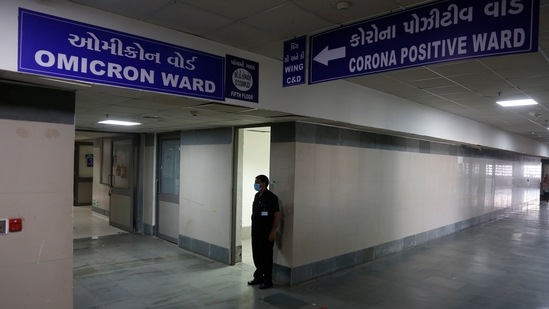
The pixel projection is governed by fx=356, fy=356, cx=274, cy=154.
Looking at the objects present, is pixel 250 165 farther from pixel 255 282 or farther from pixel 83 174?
pixel 83 174

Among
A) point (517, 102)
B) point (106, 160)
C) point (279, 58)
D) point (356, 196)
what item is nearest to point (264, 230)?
point (356, 196)

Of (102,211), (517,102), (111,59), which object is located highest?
(517,102)

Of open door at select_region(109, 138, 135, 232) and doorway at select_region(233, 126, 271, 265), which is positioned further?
open door at select_region(109, 138, 135, 232)

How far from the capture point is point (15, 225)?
2.97 meters

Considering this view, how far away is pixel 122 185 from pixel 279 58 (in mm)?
6395

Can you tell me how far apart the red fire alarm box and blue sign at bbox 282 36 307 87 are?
268 cm

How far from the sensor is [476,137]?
31.4 ft

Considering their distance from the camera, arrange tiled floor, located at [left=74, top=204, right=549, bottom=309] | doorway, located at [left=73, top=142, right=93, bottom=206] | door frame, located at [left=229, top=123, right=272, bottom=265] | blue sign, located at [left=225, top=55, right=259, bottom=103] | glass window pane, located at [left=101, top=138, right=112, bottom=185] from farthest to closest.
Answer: doorway, located at [left=73, top=142, right=93, bottom=206] → glass window pane, located at [left=101, top=138, right=112, bottom=185] → door frame, located at [left=229, top=123, right=272, bottom=265] → tiled floor, located at [left=74, top=204, right=549, bottom=309] → blue sign, located at [left=225, top=55, right=259, bottom=103]

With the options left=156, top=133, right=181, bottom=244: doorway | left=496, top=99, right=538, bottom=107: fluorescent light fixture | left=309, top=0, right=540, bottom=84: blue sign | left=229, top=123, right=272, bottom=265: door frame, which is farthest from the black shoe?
left=496, top=99, right=538, bottom=107: fluorescent light fixture

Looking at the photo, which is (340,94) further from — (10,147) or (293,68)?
(10,147)

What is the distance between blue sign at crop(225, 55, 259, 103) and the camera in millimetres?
3855

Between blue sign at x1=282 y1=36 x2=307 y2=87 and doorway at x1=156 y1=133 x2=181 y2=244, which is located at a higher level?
blue sign at x1=282 y1=36 x2=307 y2=87

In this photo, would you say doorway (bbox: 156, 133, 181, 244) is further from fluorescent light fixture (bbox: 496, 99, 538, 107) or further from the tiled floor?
fluorescent light fixture (bbox: 496, 99, 538, 107)

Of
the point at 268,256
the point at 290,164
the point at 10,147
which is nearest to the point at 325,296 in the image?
the point at 268,256
